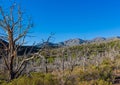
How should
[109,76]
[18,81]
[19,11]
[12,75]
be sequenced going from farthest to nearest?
[109,76] < [19,11] < [12,75] < [18,81]

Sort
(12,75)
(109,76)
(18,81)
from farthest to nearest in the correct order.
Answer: (109,76) < (12,75) < (18,81)

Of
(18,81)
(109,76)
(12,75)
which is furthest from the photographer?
(109,76)

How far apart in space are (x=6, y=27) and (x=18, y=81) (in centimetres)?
429

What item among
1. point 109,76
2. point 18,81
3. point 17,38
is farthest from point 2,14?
point 109,76

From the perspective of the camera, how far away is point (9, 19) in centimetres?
1340

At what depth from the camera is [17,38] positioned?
13.5 metres

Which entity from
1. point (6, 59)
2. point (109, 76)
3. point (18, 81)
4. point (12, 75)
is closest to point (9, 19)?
point (6, 59)

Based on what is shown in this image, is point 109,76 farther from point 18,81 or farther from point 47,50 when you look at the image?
point 18,81

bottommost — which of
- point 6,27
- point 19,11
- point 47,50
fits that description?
point 47,50

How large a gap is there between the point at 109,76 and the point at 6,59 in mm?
11392

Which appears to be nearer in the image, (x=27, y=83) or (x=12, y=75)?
(x=27, y=83)

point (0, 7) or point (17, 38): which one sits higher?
point (0, 7)

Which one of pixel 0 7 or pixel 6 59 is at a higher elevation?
pixel 0 7

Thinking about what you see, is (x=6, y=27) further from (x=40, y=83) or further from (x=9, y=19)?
(x=40, y=83)
